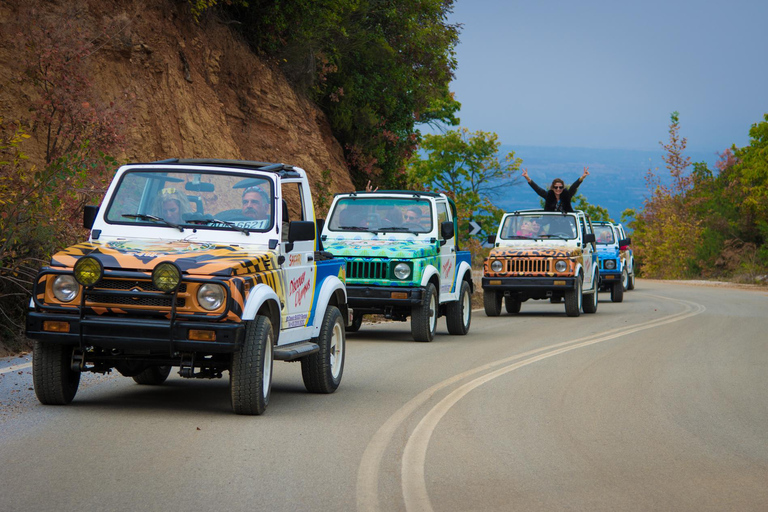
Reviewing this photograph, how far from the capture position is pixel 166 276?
303 inches

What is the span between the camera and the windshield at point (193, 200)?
29.3 feet

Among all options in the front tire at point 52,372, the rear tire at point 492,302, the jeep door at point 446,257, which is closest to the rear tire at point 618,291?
the rear tire at point 492,302

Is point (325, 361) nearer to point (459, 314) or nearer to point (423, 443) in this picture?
point (423, 443)

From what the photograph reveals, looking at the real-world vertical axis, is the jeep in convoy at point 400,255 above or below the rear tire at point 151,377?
above

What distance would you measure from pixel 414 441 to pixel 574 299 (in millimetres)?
14438

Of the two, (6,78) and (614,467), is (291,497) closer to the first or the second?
(614,467)

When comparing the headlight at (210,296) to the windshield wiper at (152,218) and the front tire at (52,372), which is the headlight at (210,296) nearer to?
the windshield wiper at (152,218)

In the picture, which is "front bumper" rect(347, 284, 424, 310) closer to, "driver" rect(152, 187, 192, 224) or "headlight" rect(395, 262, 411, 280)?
"headlight" rect(395, 262, 411, 280)

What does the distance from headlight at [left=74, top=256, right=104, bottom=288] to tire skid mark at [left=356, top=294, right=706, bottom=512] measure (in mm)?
2493

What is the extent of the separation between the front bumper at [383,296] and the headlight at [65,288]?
24.4ft

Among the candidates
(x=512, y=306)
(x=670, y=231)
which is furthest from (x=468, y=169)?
(x=512, y=306)

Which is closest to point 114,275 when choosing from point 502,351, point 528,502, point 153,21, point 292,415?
point 292,415

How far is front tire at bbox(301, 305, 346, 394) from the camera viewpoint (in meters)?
9.73

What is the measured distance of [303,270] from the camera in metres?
9.45
